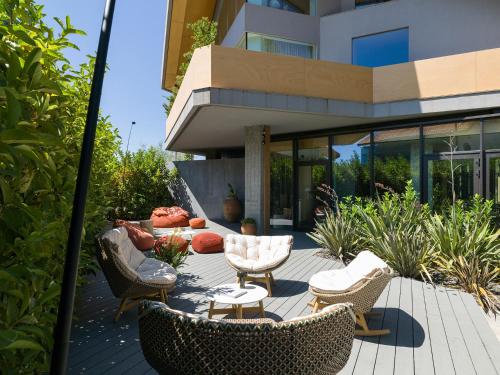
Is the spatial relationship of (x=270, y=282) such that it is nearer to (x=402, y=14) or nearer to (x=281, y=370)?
(x=281, y=370)

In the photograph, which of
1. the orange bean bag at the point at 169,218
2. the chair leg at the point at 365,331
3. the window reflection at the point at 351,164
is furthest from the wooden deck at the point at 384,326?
the orange bean bag at the point at 169,218

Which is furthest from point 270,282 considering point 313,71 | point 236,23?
point 236,23

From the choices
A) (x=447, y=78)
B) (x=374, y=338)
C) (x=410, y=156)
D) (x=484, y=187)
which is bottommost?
(x=374, y=338)

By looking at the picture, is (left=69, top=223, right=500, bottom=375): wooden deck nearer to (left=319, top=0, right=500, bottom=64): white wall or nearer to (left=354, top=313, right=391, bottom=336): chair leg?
(left=354, top=313, right=391, bottom=336): chair leg

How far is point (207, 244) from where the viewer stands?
8.72 m

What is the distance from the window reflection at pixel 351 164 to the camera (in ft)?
34.4

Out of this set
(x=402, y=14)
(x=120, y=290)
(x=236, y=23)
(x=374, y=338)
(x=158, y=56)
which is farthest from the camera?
(x=158, y=56)

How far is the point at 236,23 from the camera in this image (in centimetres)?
1243

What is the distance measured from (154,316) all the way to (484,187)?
8687 mm

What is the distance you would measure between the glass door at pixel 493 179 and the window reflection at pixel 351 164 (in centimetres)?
296

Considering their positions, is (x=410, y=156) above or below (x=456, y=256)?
above

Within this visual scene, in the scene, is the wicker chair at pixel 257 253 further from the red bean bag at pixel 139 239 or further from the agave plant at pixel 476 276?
the red bean bag at pixel 139 239

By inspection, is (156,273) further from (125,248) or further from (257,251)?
(257,251)

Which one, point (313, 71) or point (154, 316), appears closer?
point (154, 316)
